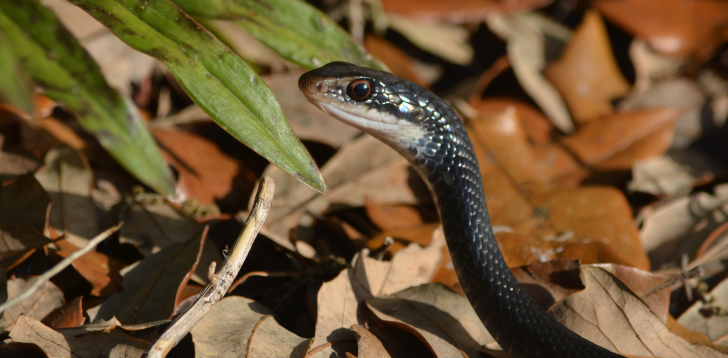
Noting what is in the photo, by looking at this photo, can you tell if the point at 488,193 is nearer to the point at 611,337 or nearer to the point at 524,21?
the point at 611,337

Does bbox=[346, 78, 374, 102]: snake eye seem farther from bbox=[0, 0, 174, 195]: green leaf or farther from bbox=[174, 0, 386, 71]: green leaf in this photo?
bbox=[0, 0, 174, 195]: green leaf

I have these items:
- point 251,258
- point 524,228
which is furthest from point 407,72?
point 251,258

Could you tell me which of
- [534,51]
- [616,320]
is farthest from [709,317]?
[534,51]

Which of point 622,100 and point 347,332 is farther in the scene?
point 622,100

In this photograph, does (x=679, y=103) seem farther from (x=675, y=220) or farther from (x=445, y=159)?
(x=445, y=159)

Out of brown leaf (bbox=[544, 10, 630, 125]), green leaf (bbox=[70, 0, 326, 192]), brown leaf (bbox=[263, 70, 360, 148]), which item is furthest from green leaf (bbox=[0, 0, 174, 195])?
brown leaf (bbox=[544, 10, 630, 125])

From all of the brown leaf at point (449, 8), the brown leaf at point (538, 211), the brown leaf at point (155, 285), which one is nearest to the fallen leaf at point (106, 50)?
the brown leaf at point (155, 285)
